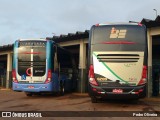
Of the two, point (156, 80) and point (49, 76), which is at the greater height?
point (49, 76)

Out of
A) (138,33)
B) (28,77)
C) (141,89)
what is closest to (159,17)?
(138,33)

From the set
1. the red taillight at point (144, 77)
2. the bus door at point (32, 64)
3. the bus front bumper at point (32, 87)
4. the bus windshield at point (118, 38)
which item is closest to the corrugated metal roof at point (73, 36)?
the bus door at point (32, 64)

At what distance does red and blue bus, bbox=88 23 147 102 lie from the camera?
49.5 feet

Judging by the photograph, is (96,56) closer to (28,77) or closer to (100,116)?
(100,116)

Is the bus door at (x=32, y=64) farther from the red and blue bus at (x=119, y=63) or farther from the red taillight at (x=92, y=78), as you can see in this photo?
the red taillight at (x=92, y=78)

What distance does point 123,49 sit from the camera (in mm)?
15305

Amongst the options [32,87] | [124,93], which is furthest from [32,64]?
[124,93]

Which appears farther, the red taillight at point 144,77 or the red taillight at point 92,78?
the red taillight at point 92,78

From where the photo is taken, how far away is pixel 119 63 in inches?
600

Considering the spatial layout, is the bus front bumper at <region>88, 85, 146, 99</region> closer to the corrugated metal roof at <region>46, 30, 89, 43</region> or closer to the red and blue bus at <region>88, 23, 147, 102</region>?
the red and blue bus at <region>88, 23, 147, 102</region>

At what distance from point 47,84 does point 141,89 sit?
7220mm

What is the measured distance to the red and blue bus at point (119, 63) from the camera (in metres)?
15.1

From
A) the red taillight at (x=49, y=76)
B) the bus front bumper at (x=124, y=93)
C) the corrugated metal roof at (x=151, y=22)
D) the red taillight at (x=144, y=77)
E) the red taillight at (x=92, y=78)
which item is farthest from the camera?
the corrugated metal roof at (x=151, y=22)

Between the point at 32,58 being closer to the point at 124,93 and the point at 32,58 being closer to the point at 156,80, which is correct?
the point at 124,93
